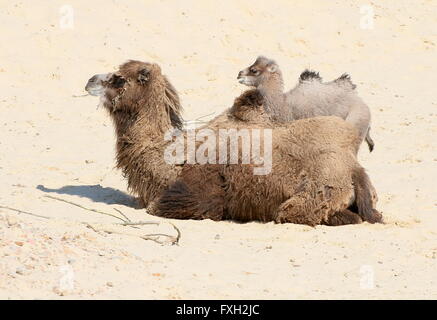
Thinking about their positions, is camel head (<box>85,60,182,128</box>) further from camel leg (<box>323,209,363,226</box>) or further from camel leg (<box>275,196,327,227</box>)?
camel leg (<box>323,209,363,226</box>)

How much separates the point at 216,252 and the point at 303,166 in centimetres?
171

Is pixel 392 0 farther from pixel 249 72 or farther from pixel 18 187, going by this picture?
pixel 18 187

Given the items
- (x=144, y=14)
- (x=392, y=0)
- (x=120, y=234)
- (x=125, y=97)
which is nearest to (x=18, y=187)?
(x=125, y=97)

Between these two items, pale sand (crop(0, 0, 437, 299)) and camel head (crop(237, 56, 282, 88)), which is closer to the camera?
pale sand (crop(0, 0, 437, 299))

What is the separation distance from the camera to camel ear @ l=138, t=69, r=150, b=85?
10.5m

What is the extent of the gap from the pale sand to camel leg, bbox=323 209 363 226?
17 centimetres

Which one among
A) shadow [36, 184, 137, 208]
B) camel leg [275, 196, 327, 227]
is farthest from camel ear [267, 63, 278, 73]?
camel leg [275, 196, 327, 227]

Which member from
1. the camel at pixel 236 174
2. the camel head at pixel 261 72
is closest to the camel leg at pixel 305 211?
the camel at pixel 236 174

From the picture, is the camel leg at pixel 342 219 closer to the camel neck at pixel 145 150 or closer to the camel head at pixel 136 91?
the camel neck at pixel 145 150

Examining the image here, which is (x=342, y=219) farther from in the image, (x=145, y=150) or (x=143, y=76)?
(x=143, y=76)

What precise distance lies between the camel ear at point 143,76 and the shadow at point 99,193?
4.31ft

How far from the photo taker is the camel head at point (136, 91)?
34.5 ft

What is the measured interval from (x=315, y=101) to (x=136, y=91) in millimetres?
2140

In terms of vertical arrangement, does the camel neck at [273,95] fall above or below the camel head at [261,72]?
below
